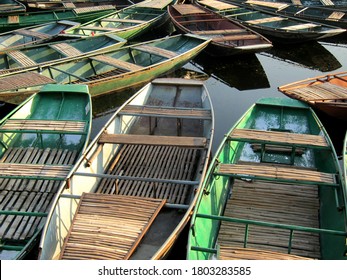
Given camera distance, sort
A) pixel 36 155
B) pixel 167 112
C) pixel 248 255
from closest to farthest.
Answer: pixel 248 255 < pixel 36 155 < pixel 167 112

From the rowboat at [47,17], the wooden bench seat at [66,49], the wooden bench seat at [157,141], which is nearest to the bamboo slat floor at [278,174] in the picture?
the wooden bench seat at [157,141]

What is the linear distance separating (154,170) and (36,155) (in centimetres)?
331

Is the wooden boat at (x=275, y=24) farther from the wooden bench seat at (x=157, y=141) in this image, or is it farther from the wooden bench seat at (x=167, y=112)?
the wooden bench seat at (x=157, y=141)

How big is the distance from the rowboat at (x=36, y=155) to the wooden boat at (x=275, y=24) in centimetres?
1205

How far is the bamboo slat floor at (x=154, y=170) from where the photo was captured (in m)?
9.61

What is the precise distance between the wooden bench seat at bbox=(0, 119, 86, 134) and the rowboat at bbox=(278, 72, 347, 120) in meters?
6.94

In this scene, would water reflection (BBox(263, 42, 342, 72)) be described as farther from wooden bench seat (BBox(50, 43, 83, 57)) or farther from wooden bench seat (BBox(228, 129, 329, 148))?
wooden bench seat (BBox(228, 129, 329, 148))

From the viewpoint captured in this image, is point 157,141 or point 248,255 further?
point 157,141

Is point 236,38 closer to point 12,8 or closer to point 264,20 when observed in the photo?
point 264,20

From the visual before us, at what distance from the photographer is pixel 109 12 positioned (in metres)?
23.9

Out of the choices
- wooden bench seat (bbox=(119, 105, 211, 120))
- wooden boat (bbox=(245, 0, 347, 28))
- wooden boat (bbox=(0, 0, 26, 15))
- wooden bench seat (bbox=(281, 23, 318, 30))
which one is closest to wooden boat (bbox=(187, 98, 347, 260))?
wooden bench seat (bbox=(119, 105, 211, 120))

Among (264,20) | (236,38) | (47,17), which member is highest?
(47,17)

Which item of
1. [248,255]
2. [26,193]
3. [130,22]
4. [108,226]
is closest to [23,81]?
[26,193]

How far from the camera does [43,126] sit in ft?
35.0
